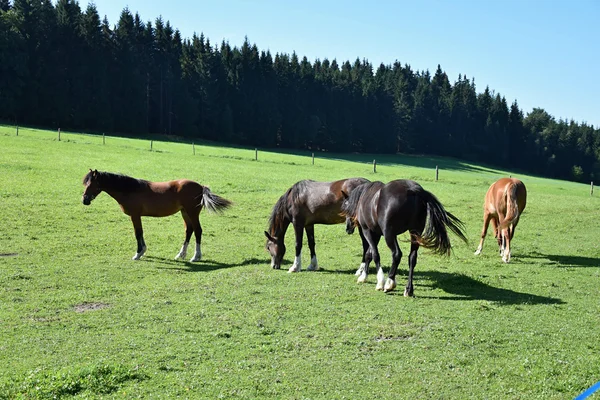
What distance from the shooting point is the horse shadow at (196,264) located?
1260 cm

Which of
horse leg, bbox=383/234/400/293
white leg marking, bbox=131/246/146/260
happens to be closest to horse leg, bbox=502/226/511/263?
Answer: horse leg, bbox=383/234/400/293

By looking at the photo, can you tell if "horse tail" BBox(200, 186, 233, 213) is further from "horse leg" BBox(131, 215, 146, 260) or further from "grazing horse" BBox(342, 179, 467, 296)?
"grazing horse" BBox(342, 179, 467, 296)

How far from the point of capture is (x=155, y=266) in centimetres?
1268

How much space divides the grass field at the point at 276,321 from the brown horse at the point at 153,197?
3.30 feet

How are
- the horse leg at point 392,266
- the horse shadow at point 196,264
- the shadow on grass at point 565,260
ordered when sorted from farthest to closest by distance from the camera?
the shadow on grass at point 565,260
the horse shadow at point 196,264
the horse leg at point 392,266

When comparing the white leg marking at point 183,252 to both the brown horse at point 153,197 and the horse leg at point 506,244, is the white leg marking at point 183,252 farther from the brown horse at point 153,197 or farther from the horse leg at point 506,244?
the horse leg at point 506,244

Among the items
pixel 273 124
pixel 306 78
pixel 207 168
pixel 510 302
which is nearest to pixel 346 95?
pixel 306 78

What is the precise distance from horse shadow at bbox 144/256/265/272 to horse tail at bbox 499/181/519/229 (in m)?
6.24

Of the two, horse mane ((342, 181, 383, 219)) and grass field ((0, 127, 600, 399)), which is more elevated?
horse mane ((342, 181, 383, 219))

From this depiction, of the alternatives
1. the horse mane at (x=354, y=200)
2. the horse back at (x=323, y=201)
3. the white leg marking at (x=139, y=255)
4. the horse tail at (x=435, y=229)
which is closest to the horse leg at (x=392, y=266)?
the horse tail at (x=435, y=229)

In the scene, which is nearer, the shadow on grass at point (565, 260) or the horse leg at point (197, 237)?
the shadow on grass at point (565, 260)

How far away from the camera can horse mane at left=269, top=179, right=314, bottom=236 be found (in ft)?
Answer: 40.6

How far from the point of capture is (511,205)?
1402 cm

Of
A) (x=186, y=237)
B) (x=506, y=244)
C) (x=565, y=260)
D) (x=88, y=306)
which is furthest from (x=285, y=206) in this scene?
(x=565, y=260)
